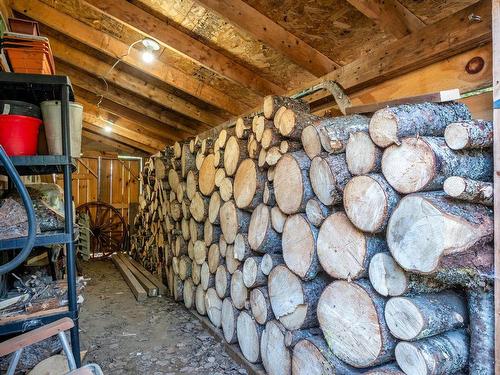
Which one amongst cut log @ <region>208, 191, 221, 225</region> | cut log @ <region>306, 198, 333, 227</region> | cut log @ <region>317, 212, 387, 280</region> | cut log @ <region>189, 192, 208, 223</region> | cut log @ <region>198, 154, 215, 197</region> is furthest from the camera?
cut log @ <region>189, 192, 208, 223</region>

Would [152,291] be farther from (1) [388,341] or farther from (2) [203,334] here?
(1) [388,341]

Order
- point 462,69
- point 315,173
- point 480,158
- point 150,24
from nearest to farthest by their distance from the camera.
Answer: point 480,158, point 315,173, point 462,69, point 150,24

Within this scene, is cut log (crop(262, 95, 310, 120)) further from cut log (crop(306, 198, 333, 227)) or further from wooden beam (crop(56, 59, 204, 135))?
wooden beam (crop(56, 59, 204, 135))

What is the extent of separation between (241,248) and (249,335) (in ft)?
1.89

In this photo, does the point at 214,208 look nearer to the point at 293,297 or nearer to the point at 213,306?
the point at 213,306

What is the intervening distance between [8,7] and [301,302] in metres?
3.47

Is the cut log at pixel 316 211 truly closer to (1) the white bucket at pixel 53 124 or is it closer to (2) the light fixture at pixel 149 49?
(1) the white bucket at pixel 53 124

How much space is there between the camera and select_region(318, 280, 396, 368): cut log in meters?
1.21

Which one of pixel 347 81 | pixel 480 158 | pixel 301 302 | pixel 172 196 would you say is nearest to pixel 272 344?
pixel 301 302

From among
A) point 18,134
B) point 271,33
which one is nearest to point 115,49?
point 271,33

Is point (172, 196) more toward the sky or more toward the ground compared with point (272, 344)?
more toward the sky

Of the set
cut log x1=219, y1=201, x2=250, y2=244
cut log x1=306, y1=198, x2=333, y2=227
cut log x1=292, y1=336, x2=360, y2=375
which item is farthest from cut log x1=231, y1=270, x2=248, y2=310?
cut log x1=306, y1=198, x2=333, y2=227

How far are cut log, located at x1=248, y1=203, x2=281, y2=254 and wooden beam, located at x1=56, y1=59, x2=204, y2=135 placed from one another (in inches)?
119

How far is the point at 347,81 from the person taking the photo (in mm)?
2348
